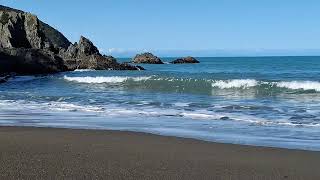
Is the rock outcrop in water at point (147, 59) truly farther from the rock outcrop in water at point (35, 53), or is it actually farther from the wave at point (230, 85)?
the wave at point (230, 85)

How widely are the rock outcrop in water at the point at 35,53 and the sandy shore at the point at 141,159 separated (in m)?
38.8

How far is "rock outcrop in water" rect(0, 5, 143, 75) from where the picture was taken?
153 feet

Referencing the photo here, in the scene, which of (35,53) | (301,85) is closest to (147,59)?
(35,53)

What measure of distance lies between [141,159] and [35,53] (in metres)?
43.8

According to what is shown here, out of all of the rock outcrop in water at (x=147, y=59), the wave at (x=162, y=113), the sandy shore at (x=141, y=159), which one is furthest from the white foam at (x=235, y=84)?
the rock outcrop in water at (x=147, y=59)

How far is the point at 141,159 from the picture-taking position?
6621mm

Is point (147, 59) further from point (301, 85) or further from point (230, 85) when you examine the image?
point (301, 85)

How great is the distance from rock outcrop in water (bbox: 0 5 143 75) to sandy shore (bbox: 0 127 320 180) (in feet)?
127

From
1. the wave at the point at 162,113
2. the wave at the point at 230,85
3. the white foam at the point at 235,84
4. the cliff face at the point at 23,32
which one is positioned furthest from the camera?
the cliff face at the point at 23,32

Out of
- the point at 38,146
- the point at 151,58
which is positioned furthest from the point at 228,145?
the point at 151,58

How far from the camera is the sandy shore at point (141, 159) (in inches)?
225

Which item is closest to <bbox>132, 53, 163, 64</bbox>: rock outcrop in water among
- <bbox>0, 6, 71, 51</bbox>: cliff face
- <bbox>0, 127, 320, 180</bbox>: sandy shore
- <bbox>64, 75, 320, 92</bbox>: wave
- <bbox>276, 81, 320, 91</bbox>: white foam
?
<bbox>0, 6, 71, 51</bbox>: cliff face

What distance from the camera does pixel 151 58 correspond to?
9562cm

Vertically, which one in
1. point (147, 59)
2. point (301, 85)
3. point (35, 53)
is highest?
point (35, 53)
